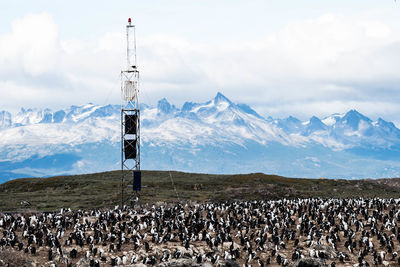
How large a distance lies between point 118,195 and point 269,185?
29.9m

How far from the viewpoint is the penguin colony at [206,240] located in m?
32.7

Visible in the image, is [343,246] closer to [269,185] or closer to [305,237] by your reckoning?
[305,237]

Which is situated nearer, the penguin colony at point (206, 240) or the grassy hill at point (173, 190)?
the penguin colony at point (206, 240)

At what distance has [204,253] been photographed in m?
33.9

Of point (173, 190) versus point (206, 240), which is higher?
point (173, 190)

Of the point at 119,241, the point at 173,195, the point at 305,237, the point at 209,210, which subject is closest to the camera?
the point at 119,241

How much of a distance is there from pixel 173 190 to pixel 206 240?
51.4 metres

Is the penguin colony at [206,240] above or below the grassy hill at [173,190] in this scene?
below

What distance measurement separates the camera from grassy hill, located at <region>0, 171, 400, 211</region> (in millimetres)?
73188

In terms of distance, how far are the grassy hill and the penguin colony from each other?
2628 centimetres

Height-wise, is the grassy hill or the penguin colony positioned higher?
the grassy hill

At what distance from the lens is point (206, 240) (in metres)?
35.9

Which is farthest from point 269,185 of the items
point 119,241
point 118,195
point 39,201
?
point 119,241

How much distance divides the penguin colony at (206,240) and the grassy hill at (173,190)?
26277mm
